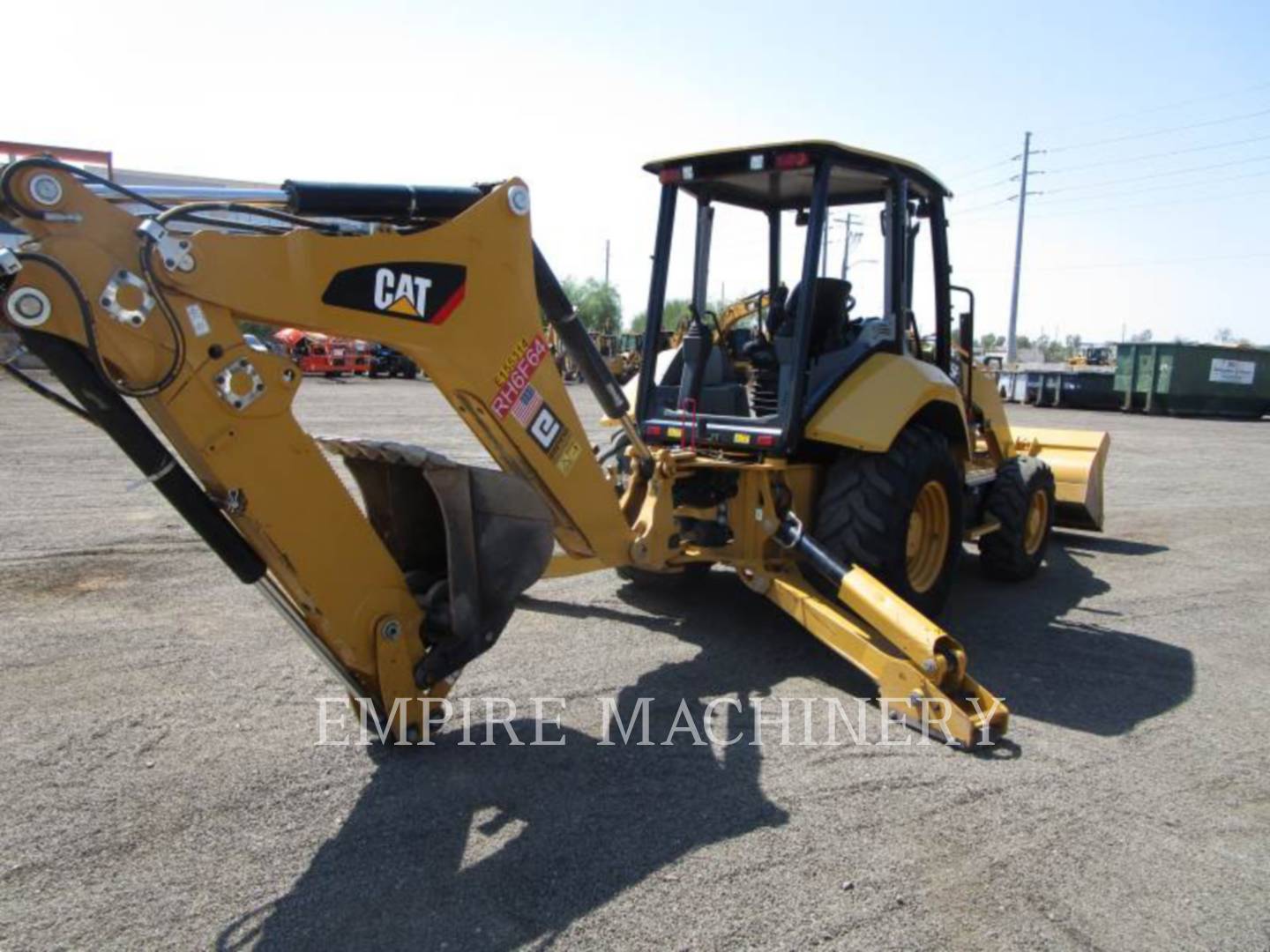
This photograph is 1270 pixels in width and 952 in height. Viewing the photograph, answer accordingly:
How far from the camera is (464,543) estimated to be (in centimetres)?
353

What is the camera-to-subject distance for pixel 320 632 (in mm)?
3318

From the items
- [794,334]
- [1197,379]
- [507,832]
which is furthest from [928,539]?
[1197,379]

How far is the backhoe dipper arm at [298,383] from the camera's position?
8.76ft

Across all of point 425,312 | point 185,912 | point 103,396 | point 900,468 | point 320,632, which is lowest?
point 185,912

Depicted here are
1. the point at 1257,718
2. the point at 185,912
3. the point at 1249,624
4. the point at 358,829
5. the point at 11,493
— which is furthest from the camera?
Answer: the point at 11,493

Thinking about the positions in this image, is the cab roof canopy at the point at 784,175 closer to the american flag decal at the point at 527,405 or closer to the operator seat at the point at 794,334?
the operator seat at the point at 794,334

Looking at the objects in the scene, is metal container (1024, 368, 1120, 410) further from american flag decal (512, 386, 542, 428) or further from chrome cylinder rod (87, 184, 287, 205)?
chrome cylinder rod (87, 184, 287, 205)

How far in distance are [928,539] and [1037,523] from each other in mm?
1846

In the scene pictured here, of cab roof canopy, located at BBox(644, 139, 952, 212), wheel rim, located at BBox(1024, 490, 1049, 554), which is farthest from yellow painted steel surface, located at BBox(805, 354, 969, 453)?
wheel rim, located at BBox(1024, 490, 1049, 554)

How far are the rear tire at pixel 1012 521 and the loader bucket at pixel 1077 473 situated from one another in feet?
3.51

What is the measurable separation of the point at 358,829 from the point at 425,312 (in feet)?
5.80

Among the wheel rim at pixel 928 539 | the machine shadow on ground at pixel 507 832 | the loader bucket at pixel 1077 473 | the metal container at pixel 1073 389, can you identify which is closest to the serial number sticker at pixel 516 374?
the machine shadow on ground at pixel 507 832

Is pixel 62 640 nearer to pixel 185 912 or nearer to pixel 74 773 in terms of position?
pixel 74 773

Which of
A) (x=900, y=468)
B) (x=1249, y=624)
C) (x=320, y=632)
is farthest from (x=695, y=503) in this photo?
(x=1249, y=624)
